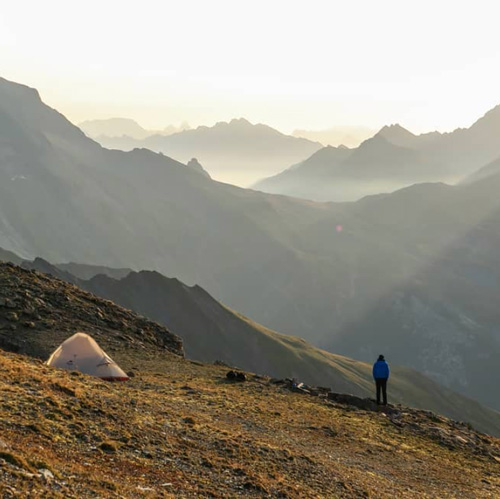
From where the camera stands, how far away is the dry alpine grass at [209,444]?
1545cm

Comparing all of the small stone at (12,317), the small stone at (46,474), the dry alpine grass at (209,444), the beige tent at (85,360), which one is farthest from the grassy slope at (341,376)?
the small stone at (46,474)

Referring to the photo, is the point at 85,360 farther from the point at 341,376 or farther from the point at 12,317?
the point at 341,376

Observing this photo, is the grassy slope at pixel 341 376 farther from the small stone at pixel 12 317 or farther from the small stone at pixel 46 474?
the small stone at pixel 46 474

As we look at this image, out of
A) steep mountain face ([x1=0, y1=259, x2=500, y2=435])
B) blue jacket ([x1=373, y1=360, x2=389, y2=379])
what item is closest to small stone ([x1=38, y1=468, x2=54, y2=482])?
blue jacket ([x1=373, y1=360, x2=389, y2=379])

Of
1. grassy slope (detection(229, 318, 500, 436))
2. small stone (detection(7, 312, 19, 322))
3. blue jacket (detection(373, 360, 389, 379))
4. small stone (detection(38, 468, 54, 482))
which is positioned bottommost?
grassy slope (detection(229, 318, 500, 436))

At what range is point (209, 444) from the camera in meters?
20.6

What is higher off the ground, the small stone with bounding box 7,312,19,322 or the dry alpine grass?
the small stone with bounding box 7,312,19,322

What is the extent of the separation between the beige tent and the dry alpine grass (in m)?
1.28

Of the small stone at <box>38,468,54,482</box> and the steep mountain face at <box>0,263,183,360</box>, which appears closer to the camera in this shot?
the small stone at <box>38,468,54,482</box>

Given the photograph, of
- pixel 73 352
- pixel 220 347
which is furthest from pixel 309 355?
pixel 73 352

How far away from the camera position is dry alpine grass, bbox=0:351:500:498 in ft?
50.7

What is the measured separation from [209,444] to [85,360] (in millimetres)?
13899

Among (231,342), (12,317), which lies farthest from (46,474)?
(231,342)

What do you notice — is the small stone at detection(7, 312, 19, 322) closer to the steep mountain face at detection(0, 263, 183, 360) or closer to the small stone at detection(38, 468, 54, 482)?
the steep mountain face at detection(0, 263, 183, 360)
